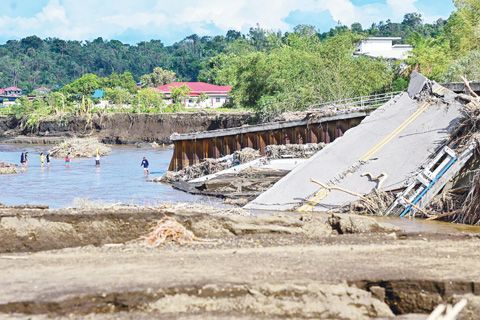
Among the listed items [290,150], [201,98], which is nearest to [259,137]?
[290,150]

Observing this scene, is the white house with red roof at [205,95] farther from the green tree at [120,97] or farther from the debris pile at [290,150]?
the debris pile at [290,150]

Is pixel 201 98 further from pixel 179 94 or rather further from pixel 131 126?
pixel 131 126

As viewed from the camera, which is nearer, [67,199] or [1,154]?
[67,199]

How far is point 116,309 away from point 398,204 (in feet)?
54.2

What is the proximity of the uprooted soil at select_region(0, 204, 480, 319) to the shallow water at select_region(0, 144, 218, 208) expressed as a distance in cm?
1271

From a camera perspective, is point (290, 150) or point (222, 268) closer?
point (222, 268)

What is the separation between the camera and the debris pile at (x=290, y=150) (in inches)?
1575

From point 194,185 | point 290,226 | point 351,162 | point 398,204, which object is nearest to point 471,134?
point 398,204

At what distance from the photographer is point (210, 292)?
11.8 meters

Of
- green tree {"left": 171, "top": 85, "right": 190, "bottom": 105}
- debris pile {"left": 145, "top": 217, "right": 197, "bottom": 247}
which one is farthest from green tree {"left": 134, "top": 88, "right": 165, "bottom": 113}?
debris pile {"left": 145, "top": 217, "right": 197, "bottom": 247}

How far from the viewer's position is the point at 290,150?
4106cm

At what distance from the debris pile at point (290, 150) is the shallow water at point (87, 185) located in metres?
4.79

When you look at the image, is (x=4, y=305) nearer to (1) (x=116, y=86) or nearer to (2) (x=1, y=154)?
(2) (x=1, y=154)

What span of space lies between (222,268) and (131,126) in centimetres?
9479
